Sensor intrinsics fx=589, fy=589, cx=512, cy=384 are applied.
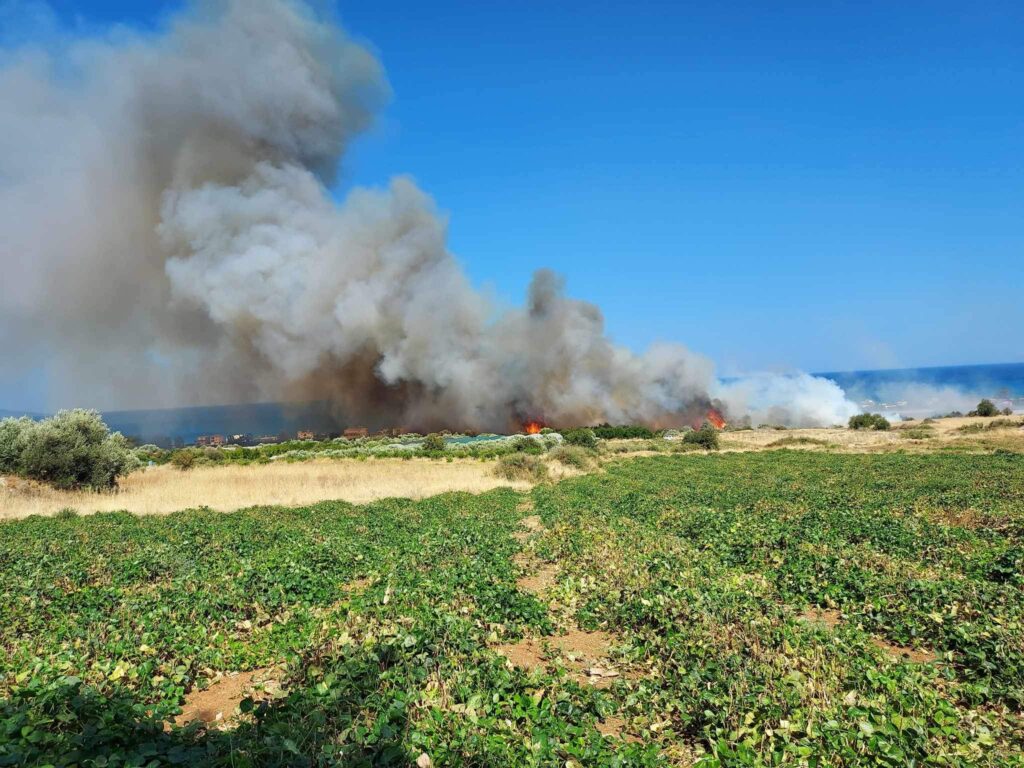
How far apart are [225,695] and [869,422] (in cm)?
6421

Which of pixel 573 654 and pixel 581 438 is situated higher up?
pixel 581 438

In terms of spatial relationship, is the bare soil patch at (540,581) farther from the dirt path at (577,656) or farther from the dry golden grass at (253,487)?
the dry golden grass at (253,487)

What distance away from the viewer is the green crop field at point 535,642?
4328mm

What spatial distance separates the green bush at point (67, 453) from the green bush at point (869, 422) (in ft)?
200

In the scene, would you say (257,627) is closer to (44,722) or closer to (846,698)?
(44,722)

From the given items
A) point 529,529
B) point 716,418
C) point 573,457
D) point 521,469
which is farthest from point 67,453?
point 716,418

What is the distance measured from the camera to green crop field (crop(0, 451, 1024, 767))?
4.33 m

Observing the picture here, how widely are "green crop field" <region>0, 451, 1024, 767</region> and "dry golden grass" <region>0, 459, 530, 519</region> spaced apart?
7.58m

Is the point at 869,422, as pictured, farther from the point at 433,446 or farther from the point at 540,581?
the point at 540,581

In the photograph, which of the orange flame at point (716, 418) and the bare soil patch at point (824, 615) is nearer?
the bare soil patch at point (824, 615)

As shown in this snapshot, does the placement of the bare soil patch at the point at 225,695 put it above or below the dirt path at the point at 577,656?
above

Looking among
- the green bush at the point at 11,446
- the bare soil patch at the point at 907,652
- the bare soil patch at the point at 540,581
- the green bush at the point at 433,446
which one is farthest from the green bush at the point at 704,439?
the green bush at the point at 11,446

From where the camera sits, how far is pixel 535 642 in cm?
750

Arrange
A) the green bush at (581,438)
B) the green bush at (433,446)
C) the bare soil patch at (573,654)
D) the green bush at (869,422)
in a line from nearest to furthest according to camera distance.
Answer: the bare soil patch at (573,654), the green bush at (433,446), the green bush at (581,438), the green bush at (869,422)
